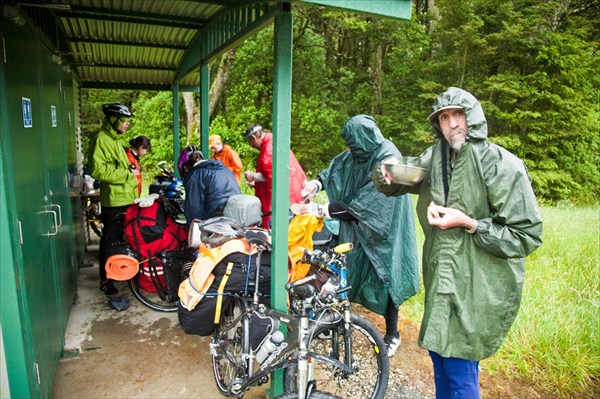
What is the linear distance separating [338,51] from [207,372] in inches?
689

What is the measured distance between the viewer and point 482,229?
1.93 meters

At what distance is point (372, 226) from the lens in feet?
11.0

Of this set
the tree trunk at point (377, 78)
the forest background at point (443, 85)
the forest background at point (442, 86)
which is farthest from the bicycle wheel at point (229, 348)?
the tree trunk at point (377, 78)

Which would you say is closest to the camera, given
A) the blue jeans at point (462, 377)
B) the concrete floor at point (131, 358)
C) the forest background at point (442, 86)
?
the blue jeans at point (462, 377)

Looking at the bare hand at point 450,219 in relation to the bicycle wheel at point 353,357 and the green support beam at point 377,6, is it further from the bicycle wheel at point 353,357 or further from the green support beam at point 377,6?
the green support beam at point 377,6

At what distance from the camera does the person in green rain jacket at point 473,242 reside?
193 cm

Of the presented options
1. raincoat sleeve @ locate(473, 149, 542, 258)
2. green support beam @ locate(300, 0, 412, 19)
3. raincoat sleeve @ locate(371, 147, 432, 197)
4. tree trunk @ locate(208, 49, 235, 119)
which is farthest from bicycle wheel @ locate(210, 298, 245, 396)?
tree trunk @ locate(208, 49, 235, 119)

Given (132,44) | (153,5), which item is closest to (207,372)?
(153,5)

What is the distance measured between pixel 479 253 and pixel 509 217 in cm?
22

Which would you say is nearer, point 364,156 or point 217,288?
point 217,288

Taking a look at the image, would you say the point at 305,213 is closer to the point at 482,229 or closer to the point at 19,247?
the point at 482,229

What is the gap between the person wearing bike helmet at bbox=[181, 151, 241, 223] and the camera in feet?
12.8

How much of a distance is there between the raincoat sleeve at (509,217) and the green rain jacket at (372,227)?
1.36 metres

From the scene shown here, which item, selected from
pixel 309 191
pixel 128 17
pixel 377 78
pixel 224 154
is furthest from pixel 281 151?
pixel 377 78
